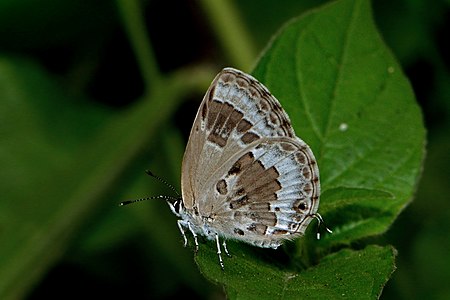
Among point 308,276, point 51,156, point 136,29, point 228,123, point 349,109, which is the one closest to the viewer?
point 308,276

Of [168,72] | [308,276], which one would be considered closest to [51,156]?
[168,72]

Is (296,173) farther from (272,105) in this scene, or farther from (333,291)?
(333,291)

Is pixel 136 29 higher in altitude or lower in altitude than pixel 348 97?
higher

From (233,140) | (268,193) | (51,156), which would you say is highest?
(233,140)

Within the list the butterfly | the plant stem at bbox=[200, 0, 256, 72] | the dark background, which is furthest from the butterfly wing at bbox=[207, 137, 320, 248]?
the plant stem at bbox=[200, 0, 256, 72]

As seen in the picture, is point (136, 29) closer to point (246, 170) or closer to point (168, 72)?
point (168, 72)

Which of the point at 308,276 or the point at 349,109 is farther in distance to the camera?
the point at 349,109

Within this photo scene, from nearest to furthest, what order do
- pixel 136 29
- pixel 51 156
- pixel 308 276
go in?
pixel 308 276 < pixel 136 29 < pixel 51 156

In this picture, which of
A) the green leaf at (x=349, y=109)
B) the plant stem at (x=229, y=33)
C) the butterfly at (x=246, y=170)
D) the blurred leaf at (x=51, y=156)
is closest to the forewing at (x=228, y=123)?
the butterfly at (x=246, y=170)

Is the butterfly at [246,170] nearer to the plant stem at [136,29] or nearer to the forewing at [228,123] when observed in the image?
the forewing at [228,123]
